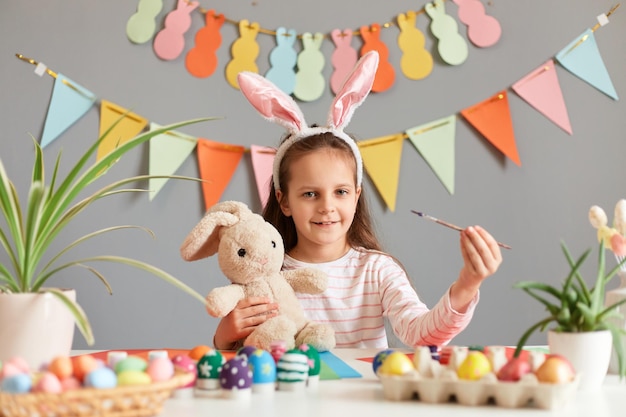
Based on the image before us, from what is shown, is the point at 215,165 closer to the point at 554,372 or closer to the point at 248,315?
the point at 248,315

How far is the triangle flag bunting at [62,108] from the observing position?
5.98 ft

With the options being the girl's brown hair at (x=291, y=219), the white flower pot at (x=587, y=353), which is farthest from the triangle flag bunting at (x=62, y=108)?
the white flower pot at (x=587, y=353)

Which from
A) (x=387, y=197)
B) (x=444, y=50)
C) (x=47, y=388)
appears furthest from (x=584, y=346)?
(x=444, y=50)

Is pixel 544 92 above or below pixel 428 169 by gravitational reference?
above

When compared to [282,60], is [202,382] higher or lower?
lower

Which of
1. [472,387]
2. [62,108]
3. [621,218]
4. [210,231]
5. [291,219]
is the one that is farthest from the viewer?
[62,108]

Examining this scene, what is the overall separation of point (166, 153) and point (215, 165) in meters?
0.13

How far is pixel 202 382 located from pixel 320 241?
69cm

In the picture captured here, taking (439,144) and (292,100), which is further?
(439,144)

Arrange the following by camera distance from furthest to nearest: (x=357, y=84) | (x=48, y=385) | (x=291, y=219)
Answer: (x=291, y=219) < (x=357, y=84) < (x=48, y=385)

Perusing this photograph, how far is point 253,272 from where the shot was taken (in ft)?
3.51

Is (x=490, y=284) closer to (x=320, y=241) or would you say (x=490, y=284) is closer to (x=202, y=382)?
Answer: (x=320, y=241)

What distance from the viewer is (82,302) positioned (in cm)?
184

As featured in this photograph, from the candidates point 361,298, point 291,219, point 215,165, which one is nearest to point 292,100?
point 291,219
